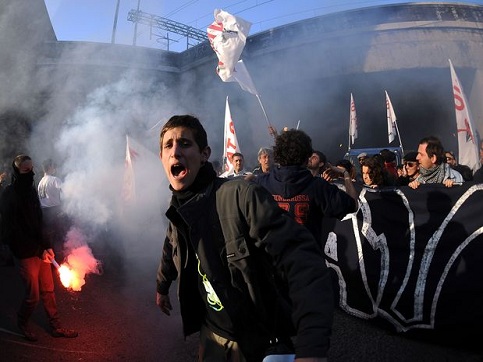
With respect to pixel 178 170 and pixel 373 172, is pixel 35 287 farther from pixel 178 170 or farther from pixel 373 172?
pixel 373 172

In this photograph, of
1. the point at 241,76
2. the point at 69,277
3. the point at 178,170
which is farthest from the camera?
the point at 241,76

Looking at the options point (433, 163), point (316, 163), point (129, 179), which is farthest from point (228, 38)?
point (433, 163)

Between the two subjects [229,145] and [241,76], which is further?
[229,145]

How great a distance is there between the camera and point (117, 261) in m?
6.35

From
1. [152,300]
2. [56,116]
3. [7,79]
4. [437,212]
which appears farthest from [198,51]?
[437,212]

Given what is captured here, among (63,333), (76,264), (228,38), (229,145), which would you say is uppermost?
(228,38)

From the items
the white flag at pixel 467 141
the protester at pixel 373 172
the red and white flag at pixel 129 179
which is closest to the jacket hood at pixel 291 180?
the protester at pixel 373 172

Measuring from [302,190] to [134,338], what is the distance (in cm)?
229

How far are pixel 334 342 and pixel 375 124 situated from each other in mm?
15228

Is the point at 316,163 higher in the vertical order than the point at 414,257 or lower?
higher

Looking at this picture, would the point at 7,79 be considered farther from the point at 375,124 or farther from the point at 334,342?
the point at 375,124

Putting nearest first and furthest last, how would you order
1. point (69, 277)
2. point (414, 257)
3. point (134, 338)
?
point (414, 257)
point (134, 338)
point (69, 277)

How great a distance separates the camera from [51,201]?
21.3ft

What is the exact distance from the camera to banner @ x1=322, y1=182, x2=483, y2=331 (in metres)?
3.09
